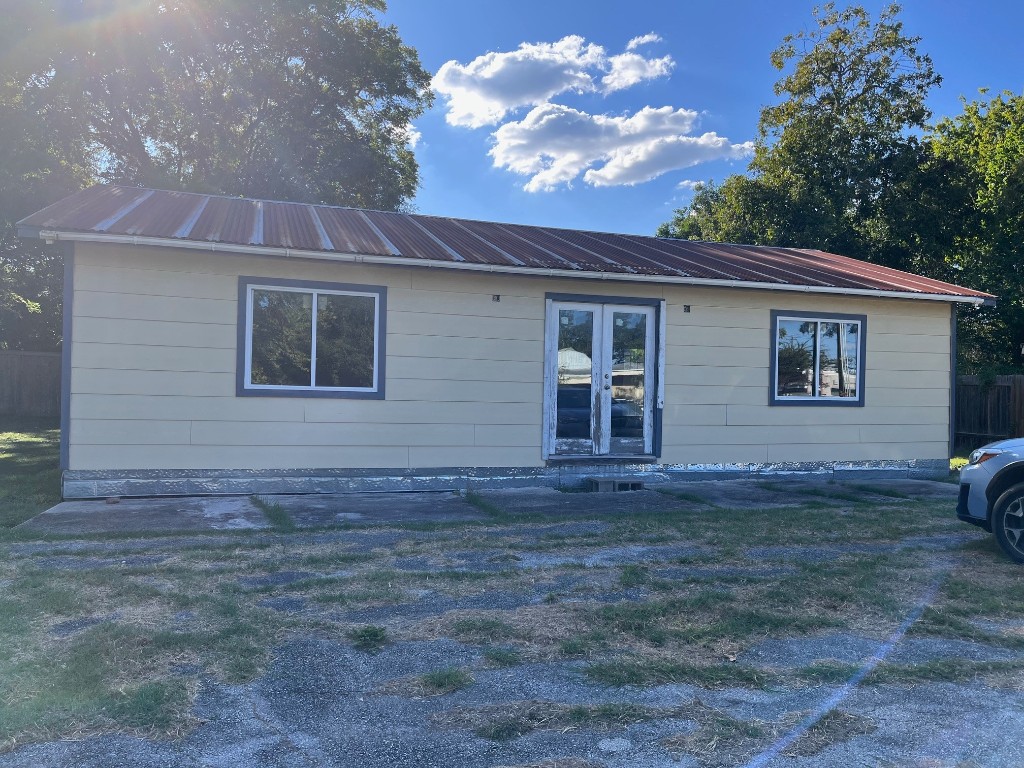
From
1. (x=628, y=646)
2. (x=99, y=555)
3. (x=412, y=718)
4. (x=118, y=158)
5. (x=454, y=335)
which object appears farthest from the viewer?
(x=118, y=158)

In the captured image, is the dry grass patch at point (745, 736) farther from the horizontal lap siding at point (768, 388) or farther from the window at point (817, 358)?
the window at point (817, 358)

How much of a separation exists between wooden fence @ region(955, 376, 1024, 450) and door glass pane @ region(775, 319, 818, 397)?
7.39 m

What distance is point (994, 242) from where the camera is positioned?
20609 mm

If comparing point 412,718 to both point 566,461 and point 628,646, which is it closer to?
point 628,646

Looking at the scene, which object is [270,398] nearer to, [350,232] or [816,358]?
[350,232]

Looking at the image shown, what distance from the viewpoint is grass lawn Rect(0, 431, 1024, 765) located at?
3.66 metres

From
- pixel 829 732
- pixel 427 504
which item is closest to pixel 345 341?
pixel 427 504

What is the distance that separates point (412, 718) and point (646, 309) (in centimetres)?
799

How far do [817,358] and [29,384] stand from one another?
64.6ft

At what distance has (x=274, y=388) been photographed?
9.27 meters

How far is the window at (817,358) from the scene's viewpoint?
1133cm

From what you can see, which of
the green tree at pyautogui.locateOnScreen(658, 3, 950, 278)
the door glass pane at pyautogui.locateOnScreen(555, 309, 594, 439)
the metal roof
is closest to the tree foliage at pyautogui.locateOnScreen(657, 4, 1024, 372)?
the green tree at pyautogui.locateOnScreen(658, 3, 950, 278)

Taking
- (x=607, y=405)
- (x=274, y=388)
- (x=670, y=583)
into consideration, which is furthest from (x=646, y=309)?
(x=670, y=583)

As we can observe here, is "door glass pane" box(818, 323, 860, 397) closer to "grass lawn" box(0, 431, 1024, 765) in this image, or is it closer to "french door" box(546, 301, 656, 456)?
"french door" box(546, 301, 656, 456)
